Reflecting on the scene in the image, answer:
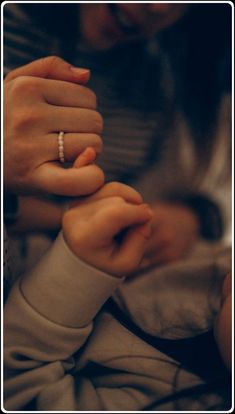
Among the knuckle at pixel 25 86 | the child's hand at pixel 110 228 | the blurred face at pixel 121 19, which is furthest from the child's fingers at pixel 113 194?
the blurred face at pixel 121 19

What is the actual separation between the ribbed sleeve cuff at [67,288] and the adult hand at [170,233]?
0.12 metres

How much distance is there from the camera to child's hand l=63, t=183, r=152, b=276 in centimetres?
30

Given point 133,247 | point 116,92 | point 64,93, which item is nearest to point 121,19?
point 116,92

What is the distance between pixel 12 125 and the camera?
1.09 ft

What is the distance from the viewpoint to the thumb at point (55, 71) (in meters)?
0.33

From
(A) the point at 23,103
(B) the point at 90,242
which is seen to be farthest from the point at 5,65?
(B) the point at 90,242

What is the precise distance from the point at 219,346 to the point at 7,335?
18 centimetres

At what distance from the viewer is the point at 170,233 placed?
1.83 feet

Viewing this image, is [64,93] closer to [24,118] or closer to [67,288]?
[24,118]

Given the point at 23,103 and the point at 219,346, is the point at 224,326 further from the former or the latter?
the point at 23,103

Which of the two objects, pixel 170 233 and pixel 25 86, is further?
pixel 170 233

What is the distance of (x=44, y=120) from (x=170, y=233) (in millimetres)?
292

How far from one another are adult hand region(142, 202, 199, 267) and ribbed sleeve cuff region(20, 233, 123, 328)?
0.12 meters

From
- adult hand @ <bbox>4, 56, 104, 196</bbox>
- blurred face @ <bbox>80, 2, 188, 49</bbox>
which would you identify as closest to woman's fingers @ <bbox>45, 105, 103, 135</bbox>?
adult hand @ <bbox>4, 56, 104, 196</bbox>
